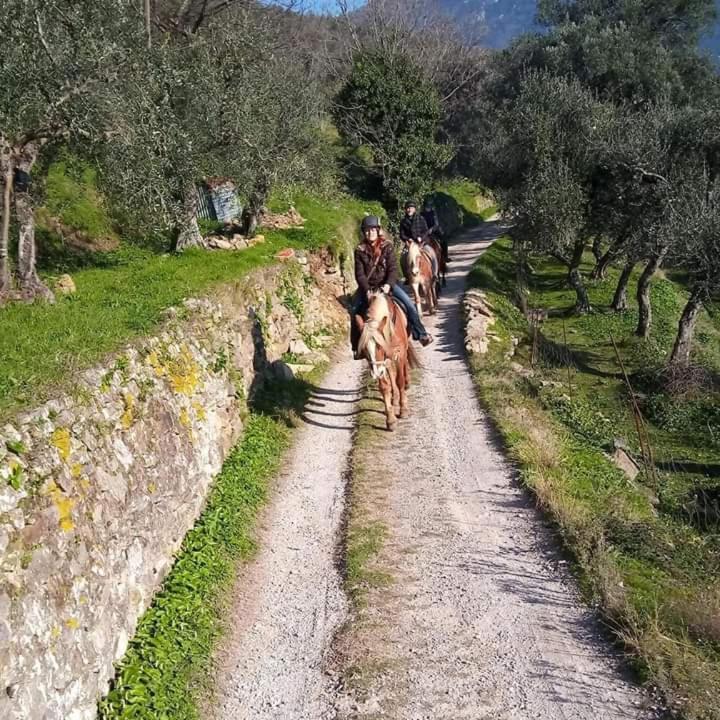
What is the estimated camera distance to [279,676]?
6922 mm

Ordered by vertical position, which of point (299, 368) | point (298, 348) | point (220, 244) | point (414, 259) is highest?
point (414, 259)

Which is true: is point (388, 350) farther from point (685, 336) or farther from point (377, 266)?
point (685, 336)

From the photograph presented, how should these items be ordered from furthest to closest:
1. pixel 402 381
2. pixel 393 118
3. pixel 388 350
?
pixel 393 118 < pixel 402 381 < pixel 388 350

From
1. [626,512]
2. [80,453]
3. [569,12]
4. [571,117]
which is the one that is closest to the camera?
[80,453]

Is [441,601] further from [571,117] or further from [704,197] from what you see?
[571,117]

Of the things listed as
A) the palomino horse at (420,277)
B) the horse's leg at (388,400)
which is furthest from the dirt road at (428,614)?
the palomino horse at (420,277)

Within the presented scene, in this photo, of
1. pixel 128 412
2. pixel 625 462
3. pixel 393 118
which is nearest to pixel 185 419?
pixel 128 412

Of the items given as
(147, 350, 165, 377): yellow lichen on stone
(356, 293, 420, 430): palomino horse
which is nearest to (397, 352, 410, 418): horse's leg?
(356, 293, 420, 430): palomino horse

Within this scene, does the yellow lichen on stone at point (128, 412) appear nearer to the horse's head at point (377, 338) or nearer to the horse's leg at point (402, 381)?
the horse's head at point (377, 338)

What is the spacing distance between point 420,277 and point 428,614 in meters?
13.4

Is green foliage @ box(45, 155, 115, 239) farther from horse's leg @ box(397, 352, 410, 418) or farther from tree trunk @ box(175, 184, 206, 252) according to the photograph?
horse's leg @ box(397, 352, 410, 418)

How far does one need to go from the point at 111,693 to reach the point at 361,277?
29.1 feet

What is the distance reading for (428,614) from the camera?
7.41 metres

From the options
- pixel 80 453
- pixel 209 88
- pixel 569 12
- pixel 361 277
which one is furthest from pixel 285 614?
pixel 569 12
